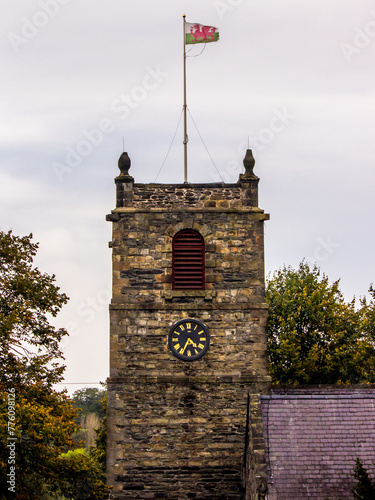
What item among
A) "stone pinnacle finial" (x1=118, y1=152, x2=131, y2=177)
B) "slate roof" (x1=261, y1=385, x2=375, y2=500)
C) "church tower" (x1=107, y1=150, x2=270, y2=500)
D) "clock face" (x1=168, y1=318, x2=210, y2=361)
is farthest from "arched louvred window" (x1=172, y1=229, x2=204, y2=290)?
"slate roof" (x1=261, y1=385, x2=375, y2=500)

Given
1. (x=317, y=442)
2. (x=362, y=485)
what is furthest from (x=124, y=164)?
(x=362, y=485)

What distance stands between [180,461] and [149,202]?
839 centimetres

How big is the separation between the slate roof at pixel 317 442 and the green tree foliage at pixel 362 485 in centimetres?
132

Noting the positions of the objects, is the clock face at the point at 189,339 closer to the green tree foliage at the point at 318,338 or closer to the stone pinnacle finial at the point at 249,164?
the stone pinnacle finial at the point at 249,164

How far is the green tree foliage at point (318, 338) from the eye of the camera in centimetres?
4094

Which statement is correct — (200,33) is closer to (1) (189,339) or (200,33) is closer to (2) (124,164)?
(2) (124,164)

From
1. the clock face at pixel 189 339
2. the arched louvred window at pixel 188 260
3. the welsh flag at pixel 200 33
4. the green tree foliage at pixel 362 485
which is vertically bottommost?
the green tree foliage at pixel 362 485

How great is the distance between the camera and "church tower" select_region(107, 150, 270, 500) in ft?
85.1

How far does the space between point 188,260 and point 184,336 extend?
248cm

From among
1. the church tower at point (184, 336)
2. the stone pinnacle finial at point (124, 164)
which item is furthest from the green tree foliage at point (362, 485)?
the stone pinnacle finial at point (124, 164)

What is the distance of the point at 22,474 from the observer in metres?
23.3

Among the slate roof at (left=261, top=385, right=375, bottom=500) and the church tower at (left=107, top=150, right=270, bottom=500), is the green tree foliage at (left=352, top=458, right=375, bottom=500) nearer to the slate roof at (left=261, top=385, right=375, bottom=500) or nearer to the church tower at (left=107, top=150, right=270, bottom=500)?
the slate roof at (left=261, top=385, right=375, bottom=500)

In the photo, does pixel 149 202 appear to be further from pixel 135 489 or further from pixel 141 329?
pixel 135 489

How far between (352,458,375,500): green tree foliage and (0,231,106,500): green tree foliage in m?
7.93
